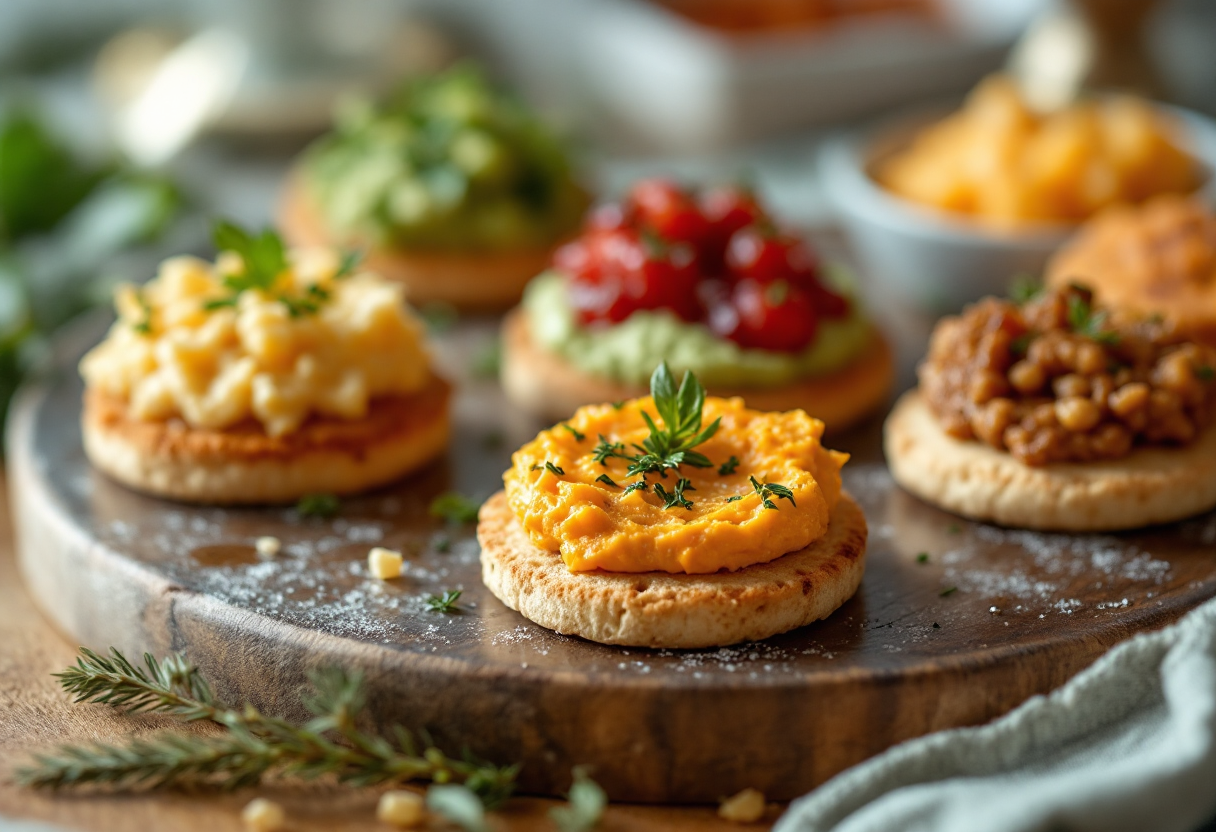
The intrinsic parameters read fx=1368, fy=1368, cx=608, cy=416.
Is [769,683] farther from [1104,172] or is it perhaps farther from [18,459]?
[1104,172]

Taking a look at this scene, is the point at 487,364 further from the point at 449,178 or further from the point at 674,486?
the point at 674,486

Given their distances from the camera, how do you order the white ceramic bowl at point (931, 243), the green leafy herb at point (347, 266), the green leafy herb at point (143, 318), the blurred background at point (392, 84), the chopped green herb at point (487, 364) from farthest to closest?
1. the blurred background at point (392, 84)
2. the white ceramic bowl at point (931, 243)
3. the chopped green herb at point (487, 364)
4. the green leafy herb at point (347, 266)
5. the green leafy herb at point (143, 318)

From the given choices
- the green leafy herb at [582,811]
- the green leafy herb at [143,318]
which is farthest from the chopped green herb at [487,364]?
the green leafy herb at [582,811]

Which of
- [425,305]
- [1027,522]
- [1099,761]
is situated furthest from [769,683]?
[425,305]

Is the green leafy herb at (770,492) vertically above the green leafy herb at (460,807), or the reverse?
the green leafy herb at (770,492)

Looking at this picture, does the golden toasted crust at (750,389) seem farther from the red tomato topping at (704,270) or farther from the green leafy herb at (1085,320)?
the green leafy herb at (1085,320)

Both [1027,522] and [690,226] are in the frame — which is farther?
[690,226]

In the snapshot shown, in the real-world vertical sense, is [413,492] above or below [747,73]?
below
